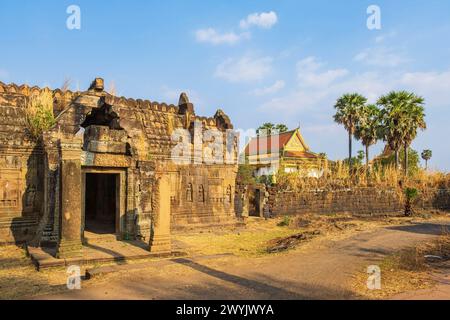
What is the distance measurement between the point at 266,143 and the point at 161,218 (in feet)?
100

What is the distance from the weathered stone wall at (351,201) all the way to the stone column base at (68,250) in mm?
12104

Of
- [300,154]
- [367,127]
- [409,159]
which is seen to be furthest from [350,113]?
[409,159]

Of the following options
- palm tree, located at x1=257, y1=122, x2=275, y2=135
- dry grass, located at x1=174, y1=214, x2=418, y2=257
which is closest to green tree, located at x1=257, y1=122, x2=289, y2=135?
palm tree, located at x1=257, y1=122, x2=275, y2=135

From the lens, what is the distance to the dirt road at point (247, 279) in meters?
5.82

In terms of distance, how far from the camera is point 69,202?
8.34 m

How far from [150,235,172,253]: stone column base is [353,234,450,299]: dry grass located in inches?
181

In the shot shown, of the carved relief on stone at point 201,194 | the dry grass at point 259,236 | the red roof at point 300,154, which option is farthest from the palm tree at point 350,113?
the carved relief on stone at point 201,194

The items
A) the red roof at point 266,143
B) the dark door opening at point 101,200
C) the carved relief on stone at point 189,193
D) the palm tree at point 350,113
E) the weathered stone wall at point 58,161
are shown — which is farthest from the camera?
the red roof at point 266,143

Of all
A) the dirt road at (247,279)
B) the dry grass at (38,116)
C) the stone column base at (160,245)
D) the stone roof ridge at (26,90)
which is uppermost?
the stone roof ridge at (26,90)

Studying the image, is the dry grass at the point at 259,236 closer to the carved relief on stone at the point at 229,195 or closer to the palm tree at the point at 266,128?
the carved relief on stone at the point at 229,195

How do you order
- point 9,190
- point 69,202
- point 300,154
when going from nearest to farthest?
point 69,202, point 9,190, point 300,154

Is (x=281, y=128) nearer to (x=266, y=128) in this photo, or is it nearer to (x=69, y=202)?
(x=266, y=128)

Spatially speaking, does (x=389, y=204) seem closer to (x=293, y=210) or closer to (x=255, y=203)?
(x=293, y=210)
